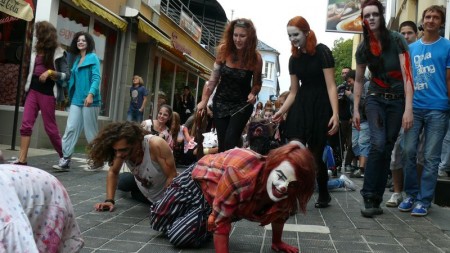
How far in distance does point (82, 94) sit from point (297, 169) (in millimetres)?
4721

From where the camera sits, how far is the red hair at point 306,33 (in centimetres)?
465

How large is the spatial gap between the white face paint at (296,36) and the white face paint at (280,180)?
93.7 inches

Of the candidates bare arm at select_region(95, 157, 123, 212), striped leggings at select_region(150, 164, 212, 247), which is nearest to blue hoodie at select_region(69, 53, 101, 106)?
bare arm at select_region(95, 157, 123, 212)

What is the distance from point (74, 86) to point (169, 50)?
10.4 meters

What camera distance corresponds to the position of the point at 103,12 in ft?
36.2

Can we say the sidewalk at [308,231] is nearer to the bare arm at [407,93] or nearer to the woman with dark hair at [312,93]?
the woman with dark hair at [312,93]

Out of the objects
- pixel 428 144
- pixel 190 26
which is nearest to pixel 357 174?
pixel 428 144

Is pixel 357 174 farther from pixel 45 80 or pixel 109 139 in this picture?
pixel 109 139

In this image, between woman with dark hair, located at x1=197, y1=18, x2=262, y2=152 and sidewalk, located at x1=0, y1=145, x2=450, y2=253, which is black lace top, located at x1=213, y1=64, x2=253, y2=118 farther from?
sidewalk, located at x1=0, y1=145, x2=450, y2=253

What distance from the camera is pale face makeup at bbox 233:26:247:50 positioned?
4.59 meters

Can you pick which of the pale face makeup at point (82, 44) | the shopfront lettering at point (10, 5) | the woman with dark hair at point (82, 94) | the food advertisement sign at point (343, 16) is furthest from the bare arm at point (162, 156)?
the food advertisement sign at point (343, 16)

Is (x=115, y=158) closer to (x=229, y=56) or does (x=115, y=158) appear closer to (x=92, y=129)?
(x=229, y=56)

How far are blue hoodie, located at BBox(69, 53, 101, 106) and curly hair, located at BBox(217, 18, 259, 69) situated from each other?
246 centimetres

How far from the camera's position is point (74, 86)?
22.1 ft
